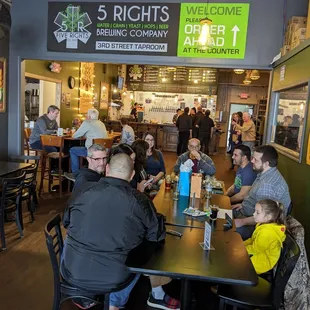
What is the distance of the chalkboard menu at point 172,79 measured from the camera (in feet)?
41.8

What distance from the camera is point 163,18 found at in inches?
179

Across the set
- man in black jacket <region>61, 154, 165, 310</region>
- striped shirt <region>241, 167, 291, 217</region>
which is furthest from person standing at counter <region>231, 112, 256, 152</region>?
man in black jacket <region>61, 154, 165, 310</region>

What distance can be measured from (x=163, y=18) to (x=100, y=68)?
22.5 feet

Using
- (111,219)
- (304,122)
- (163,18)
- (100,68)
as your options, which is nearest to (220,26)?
(163,18)

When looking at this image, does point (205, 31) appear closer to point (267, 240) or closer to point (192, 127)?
point (267, 240)

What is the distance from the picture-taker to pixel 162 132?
38.9ft

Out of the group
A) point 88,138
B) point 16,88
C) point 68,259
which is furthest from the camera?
point 88,138

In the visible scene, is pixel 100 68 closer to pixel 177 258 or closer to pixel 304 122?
pixel 304 122

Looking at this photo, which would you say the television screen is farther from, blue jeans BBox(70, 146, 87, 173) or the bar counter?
blue jeans BBox(70, 146, 87, 173)

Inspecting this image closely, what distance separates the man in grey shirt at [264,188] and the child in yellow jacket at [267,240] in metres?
0.52

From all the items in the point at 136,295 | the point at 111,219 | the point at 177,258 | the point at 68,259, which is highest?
the point at 111,219

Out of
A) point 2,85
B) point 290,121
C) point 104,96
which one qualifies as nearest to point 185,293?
point 290,121

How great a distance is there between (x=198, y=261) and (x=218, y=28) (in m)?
3.59

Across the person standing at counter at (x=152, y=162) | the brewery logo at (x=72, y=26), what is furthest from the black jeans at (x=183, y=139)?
the person standing at counter at (x=152, y=162)
